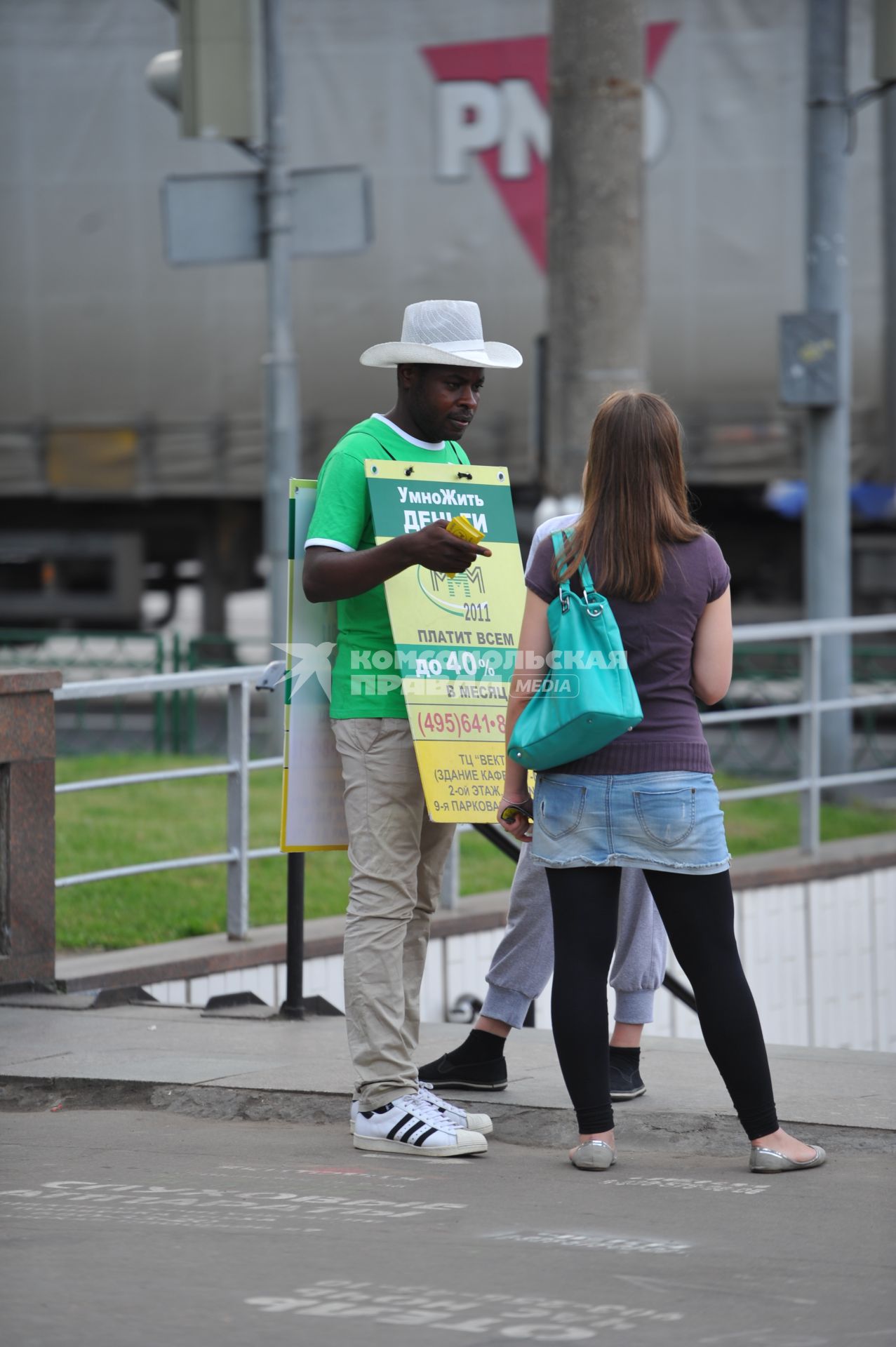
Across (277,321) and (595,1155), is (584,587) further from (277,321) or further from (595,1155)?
(277,321)

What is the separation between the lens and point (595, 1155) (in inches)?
188

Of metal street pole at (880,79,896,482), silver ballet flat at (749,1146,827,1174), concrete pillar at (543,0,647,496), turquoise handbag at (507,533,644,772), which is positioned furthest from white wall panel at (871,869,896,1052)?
metal street pole at (880,79,896,482)

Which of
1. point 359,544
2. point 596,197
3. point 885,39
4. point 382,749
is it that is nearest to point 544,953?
point 382,749

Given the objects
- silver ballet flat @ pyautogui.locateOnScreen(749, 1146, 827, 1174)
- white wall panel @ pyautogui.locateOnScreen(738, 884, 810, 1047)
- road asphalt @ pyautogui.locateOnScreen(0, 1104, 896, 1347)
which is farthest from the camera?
white wall panel @ pyautogui.locateOnScreen(738, 884, 810, 1047)

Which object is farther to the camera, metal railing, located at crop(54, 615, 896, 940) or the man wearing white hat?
metal railing, located at crop(54, 615, 896, 940)

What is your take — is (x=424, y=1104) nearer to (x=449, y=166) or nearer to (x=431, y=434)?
(x=431, y=434)

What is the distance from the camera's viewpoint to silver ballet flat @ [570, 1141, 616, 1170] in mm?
4773

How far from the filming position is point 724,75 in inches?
642

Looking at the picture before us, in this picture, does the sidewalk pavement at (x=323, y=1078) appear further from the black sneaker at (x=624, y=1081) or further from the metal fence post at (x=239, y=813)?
the metal fence post at (x=239, y=813)

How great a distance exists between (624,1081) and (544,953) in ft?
1.26

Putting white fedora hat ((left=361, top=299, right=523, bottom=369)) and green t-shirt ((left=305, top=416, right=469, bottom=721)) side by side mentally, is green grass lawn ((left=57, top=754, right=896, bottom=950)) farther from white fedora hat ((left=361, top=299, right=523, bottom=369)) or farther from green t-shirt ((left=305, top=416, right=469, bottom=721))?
white fedora hat ((left=361, top=299, right=523, bottom=369))

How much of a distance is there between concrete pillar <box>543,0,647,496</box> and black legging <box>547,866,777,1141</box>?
4502mm

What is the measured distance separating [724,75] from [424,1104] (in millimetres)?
12841

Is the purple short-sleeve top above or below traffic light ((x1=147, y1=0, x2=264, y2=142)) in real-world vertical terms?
below
